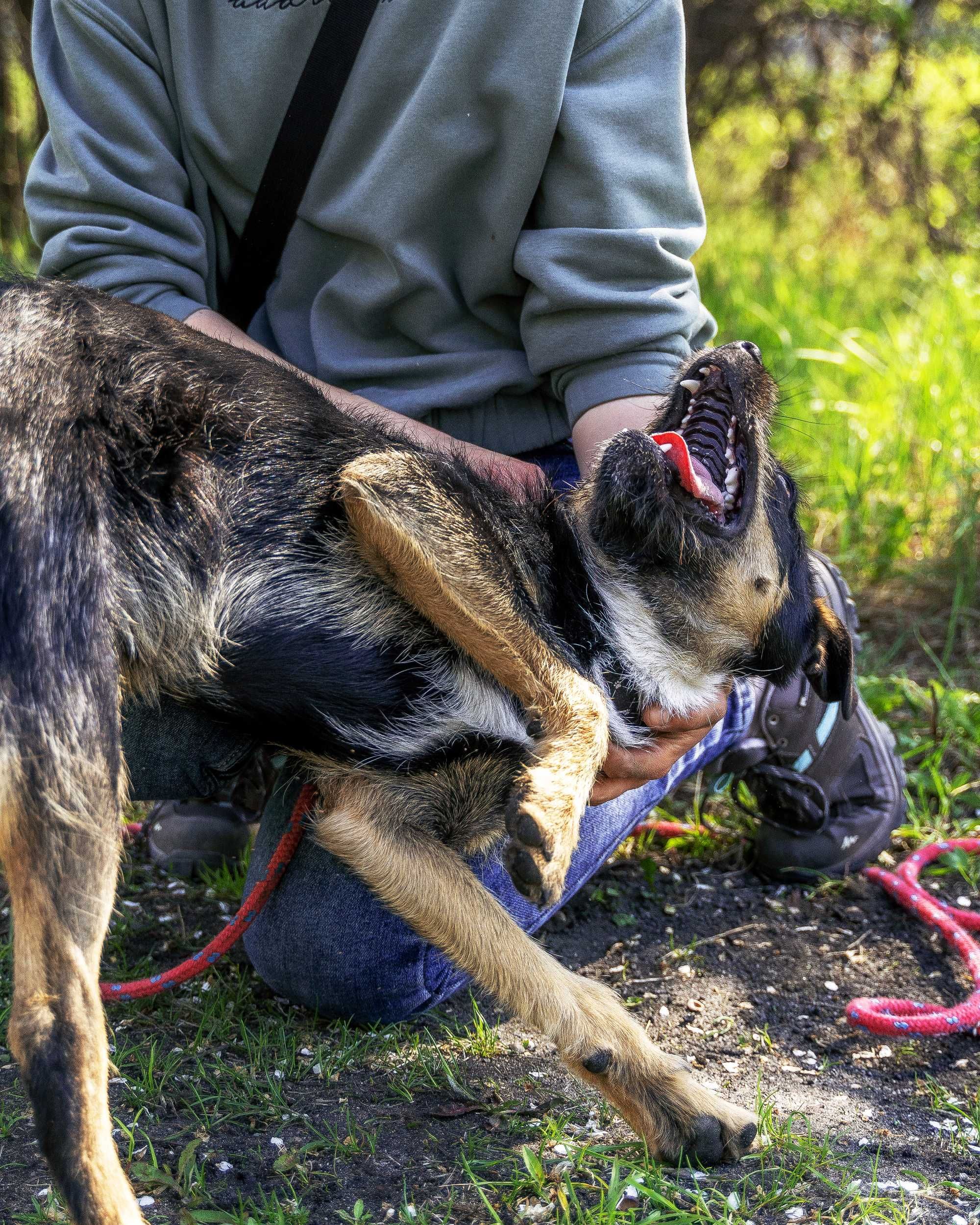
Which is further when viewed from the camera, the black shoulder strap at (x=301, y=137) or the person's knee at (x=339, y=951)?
the black shoulder strap at (x=301, y=137)

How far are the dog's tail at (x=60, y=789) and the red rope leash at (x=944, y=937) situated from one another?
1.74 m

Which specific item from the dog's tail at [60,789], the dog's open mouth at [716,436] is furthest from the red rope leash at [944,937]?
the dog's tail at [60,789]

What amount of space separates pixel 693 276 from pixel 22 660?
2.18 meters

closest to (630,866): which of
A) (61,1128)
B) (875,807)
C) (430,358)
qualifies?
(875,807)

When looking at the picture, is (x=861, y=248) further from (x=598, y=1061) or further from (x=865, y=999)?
(x=598, y=1061)

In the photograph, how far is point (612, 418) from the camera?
123 inches

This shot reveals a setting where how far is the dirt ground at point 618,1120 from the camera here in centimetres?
225

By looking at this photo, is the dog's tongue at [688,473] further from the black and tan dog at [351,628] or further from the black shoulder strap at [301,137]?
the black shoulder strap at [301,137]

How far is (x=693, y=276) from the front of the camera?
3385mm

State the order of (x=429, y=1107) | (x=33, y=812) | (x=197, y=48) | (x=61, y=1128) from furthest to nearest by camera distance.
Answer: (x=197, y=48) < (x=429, y=1107) < (x=33, y=812) < (x=61, y=1128)

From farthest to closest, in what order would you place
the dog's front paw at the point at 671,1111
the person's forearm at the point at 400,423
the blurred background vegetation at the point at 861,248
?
the blurred background vegetation at the point at 861,248, the person's forearm at the point at 400,423, the dog's front paw at the point at 671,1111

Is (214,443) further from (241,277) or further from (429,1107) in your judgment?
(429,1107)

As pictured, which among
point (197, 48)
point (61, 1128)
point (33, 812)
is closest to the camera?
point (61, 1128)

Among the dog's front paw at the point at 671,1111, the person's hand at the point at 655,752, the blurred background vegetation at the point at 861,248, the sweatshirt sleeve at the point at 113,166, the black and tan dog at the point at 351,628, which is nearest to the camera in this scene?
the black and tan dog at the point at 351,628
